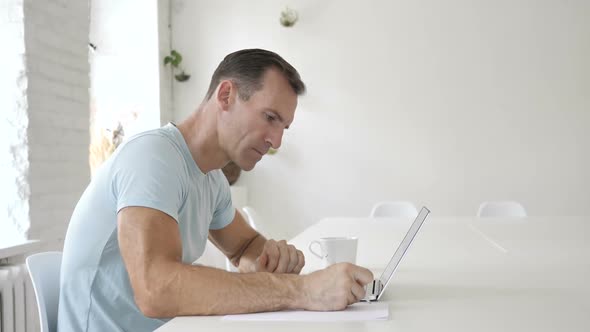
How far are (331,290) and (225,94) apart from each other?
0.60m

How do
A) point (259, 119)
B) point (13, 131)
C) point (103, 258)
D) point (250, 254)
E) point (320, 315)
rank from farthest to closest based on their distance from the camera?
point (13, 131) < point (250, 254) < point (259, 119) < point (103, 258) < point (320, 315)

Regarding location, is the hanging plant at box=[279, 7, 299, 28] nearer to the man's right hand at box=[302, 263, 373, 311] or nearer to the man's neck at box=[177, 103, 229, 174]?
the man's neck at box=[177, 103, 229, 174]

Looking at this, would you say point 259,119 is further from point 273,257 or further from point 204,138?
point 273,257

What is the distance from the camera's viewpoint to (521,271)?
156 centimetres

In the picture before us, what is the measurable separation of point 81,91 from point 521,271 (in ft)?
7.25

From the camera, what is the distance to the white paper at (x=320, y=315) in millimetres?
1060

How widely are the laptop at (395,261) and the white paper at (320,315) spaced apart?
0.10 metres

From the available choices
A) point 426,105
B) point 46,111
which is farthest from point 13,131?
point 426,105

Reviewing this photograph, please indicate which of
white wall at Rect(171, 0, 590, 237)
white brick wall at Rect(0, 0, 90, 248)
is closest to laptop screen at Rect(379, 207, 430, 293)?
white brick wall at Rect(0, 0, 90, 248)

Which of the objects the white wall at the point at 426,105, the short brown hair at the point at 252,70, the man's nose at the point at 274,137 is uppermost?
the white wall at the point at 426,105

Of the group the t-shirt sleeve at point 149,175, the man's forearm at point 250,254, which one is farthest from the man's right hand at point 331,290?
the man's forearm at point 250,254

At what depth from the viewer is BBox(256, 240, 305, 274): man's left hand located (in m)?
1.54

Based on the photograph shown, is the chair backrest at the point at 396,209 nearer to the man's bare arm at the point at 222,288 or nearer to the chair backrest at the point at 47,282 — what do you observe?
the chair backrest at the point at 47,282

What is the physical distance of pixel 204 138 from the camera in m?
1.53
